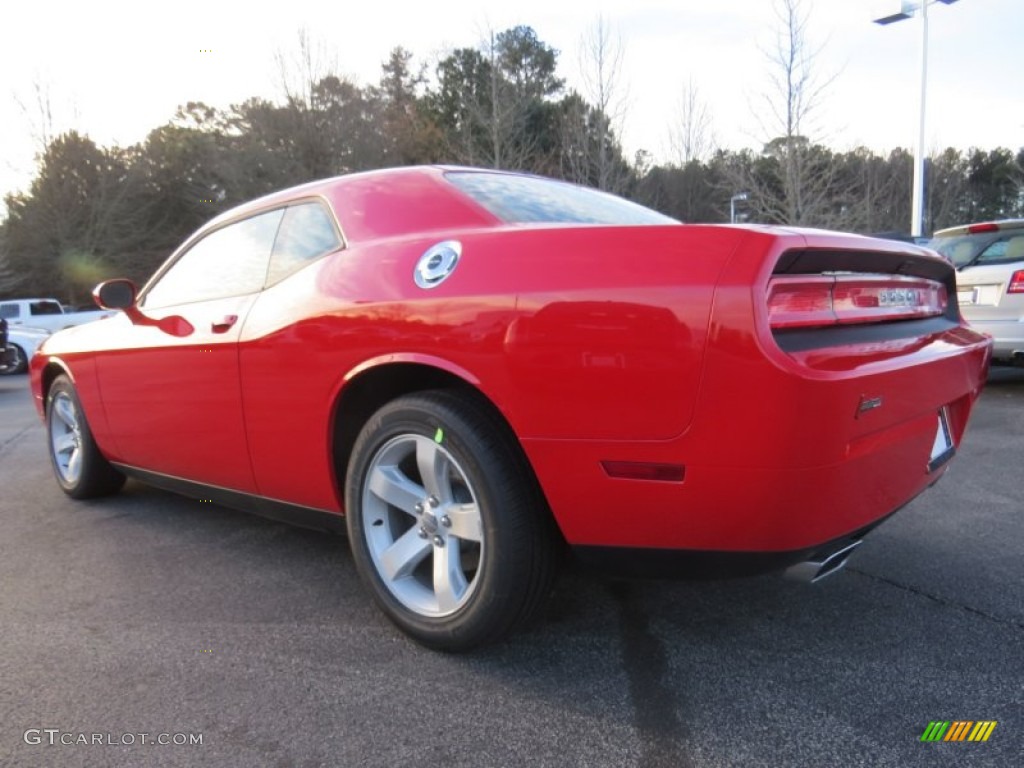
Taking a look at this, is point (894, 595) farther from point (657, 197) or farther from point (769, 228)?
point (657, 197)

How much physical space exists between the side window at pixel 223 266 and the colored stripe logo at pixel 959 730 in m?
2.56

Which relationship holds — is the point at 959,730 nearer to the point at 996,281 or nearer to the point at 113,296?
the point at 113,296

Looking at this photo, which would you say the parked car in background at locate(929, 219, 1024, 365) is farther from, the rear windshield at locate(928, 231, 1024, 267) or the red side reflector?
the red side reflector

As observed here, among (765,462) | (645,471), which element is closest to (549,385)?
(645,471)

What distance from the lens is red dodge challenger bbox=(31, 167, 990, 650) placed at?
5.69 feet

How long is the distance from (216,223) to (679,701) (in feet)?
9.12

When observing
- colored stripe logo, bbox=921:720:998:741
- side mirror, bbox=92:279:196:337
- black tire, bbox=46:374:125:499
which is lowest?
colored stripe logo, bbox=921:720:998:741

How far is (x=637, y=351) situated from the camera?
1.78m

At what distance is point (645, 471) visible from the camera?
6.01 feet

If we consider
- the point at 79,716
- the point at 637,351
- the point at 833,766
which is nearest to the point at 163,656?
the point at 79,716

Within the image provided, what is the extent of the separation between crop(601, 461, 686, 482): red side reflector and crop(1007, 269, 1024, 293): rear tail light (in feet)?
20.8

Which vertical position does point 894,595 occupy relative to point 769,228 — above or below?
below

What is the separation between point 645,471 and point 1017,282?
20.9 feet

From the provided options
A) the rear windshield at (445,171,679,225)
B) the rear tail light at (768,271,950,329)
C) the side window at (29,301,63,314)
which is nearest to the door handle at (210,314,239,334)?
the rear windshield at (445,171,679,225)
